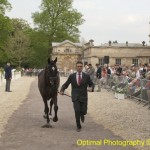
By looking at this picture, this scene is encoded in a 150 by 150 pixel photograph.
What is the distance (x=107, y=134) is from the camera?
1183 cm

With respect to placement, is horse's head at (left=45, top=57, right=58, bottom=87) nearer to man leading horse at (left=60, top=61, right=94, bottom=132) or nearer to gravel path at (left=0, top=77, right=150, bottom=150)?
man leading horse at (left=60, top=61, right=94, bottom=132)

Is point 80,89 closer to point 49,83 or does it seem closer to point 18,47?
point 49,83

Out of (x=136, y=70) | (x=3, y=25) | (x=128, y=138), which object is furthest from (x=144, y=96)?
(x=3, y=25)

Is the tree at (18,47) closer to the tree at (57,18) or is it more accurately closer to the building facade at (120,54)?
the tree at (57,18)

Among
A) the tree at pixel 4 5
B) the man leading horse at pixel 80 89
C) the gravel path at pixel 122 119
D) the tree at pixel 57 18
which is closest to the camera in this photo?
the gravel path at pixel 122 119

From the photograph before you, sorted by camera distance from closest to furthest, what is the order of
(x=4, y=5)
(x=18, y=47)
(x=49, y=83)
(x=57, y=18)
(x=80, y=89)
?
1. (x=80, y=89)
2. (x=49, y=83)
3. (x=4, y=5)
4. (x=57, y=18)
5. (x=18, y=47)

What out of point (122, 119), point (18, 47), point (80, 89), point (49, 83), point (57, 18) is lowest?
point (122, 119)

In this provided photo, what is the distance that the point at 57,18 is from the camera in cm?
9269

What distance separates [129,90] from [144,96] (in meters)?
3.61

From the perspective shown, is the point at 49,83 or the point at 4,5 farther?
the point at 4,5

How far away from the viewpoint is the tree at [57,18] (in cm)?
9225

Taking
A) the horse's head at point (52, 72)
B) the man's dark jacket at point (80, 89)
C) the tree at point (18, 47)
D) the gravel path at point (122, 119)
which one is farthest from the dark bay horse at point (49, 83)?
the tree at point (18, 47)

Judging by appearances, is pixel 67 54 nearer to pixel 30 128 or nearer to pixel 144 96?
pixel 144 96

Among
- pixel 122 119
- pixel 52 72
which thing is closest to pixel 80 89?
pixel 52 72
